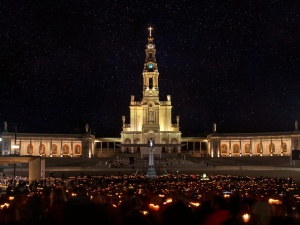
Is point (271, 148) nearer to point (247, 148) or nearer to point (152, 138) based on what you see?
point (247, 148)

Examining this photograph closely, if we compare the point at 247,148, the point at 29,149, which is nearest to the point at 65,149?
the point at 29,149

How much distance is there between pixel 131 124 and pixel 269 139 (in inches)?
1174

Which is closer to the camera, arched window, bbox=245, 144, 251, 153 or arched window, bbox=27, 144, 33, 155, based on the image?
arched window, bbox=27, 144, 33, 155

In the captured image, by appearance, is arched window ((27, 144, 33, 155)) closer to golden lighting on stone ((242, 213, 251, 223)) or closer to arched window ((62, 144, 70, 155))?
arched window ((62, 144, 70, 155))

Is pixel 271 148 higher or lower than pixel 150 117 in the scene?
lower

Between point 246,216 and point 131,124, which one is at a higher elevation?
point 131,124

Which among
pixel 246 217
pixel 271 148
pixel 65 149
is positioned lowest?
pixel 246 217

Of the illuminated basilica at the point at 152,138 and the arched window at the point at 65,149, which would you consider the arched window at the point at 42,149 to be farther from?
the arched window at the point at 65,149

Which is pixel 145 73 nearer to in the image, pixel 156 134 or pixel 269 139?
pixel 156 134

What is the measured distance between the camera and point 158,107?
104 metres

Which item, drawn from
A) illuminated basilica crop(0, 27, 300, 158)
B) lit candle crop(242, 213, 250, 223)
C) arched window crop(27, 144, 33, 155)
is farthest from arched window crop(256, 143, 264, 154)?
lit candle crop(242, 213, 250, 223)

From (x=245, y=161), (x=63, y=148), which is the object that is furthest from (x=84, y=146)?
(x=245, y=161)

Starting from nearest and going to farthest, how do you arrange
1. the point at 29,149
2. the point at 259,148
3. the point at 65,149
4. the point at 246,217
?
the point at 246,217
the point at 29,149
the point at 65,149
the point at 259,148

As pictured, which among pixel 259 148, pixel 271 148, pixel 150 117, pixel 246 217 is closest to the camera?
pixel 246 217
